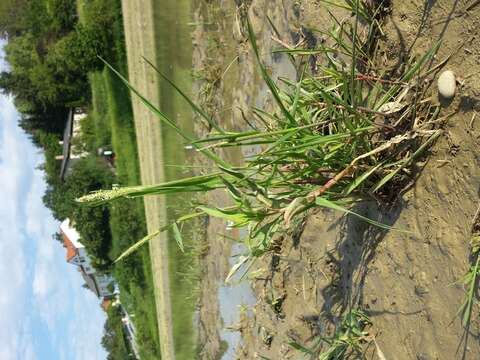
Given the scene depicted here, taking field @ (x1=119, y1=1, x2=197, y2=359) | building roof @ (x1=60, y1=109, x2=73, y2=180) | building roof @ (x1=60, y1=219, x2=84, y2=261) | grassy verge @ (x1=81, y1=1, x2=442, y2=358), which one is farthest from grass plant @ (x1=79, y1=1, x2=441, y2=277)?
building roof @ (x1=60, y1=219, x2=84, y2=261)

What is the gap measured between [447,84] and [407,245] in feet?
1.89

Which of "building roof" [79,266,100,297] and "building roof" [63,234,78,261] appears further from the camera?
"building roof" [79,266,100,297]

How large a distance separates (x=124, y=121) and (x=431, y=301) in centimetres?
691

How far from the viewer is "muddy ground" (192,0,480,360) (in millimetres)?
1477

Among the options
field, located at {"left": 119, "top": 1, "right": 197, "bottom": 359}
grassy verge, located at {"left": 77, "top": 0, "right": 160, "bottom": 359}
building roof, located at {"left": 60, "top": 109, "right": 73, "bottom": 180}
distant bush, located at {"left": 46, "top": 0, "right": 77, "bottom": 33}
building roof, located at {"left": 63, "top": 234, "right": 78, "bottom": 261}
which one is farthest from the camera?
building roof, located at {"left": 63, "top": 234, "right": 78, "bottom": 261}

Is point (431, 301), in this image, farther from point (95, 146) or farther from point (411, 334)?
point (95, 146)

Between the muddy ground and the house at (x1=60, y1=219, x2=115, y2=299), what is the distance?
16051mm

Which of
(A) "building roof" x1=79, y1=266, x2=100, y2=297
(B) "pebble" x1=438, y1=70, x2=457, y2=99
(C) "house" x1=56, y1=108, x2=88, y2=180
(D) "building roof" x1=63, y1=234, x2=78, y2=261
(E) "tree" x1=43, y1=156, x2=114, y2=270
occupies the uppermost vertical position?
(C) "house" x1=56, y1=108, x2=88, y2=180

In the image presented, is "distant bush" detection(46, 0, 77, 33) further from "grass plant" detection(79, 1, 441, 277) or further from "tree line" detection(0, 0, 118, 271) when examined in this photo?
"grass plant" detection(79, 1, 441, 277)

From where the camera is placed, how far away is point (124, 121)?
26.1ft

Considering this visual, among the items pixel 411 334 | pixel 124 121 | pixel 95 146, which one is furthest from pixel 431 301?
pixel 95 146

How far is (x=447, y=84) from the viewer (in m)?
1.48

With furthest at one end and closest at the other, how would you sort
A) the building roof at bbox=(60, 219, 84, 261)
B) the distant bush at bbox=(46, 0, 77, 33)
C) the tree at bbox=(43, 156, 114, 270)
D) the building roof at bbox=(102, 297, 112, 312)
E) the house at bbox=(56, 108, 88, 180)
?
the building roof at bbox=(102, 297, 112, 312) < the building roof at bbox=(60, 219, 84, 261) < the house at bbox=(56, 108, 88, 180) < the distant bush at bbox=(46, 0, 77, 33) < the tree at bbox=(43, 156, 114, 270)

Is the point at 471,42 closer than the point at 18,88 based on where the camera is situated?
Yes
